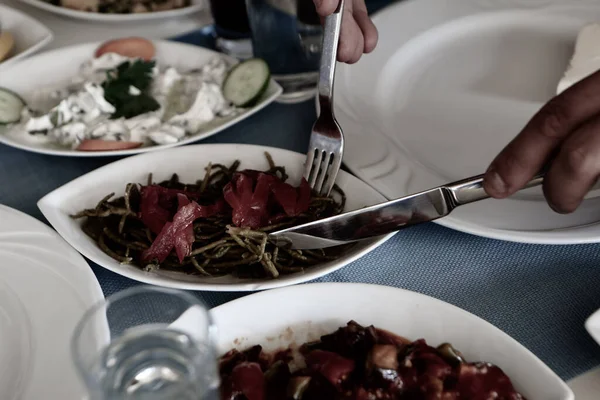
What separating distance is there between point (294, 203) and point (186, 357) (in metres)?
0.53

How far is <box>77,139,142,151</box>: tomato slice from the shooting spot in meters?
1.39

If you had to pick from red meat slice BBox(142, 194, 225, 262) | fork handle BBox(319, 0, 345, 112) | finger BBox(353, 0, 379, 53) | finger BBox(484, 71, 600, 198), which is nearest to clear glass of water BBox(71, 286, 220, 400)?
red meat slice BBox(142, 194, 225, 262)

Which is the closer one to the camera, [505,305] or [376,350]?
[376,350]

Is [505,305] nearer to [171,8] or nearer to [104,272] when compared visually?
[104,272]

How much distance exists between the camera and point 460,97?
1.51 m

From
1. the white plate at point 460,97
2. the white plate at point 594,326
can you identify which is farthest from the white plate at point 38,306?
the white plate at point 594,326

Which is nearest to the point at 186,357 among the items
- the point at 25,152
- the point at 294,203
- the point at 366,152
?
the point at 294,203

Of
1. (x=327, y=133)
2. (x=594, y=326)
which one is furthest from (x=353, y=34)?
(x=594, y=326)

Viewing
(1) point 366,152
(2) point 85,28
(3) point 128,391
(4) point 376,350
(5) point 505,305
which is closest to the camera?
(3) point 128,391

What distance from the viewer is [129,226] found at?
3.83 ft

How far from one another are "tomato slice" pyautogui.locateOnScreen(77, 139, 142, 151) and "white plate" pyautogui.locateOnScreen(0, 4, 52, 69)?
557 mm

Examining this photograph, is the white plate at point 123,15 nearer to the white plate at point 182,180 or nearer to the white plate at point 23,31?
the white plate at point 23,31

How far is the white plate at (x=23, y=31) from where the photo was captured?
1830 millimetres

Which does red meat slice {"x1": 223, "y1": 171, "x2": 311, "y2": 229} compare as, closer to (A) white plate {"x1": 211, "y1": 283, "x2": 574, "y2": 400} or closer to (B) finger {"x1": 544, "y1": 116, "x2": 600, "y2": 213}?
(A) white plate {"x1": 211, "y1": 283, "x2": 574, "y2": 400}
